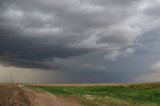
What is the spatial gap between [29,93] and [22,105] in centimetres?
294

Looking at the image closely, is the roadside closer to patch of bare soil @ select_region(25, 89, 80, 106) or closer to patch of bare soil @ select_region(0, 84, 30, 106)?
patch of bare soil @ select_region(25, 89, 80, 106)

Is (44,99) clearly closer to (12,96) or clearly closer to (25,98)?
(25,98)

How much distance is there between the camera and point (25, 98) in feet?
116

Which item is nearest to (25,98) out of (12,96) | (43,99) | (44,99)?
(12,96)

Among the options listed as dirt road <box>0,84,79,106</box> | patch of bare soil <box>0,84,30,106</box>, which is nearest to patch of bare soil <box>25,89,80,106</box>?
dirt road <box>0,84,79,106</box>

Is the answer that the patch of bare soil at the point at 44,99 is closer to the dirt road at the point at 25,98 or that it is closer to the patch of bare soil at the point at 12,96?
the dirt road at the point at 25,98

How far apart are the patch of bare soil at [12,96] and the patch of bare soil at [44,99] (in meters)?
0.74

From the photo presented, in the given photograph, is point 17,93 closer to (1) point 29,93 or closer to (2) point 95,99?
(1) point 29,93

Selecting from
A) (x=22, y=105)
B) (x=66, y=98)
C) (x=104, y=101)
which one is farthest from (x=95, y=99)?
(x=22, y=105)

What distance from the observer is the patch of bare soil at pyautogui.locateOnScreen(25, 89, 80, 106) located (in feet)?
117

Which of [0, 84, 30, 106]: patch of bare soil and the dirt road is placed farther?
the dirt road

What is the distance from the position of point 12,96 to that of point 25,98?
158 centimetres

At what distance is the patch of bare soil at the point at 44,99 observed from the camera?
35.7 meters

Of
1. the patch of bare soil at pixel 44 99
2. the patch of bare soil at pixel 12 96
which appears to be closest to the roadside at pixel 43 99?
the patch of bare soil at pixel 44 99
